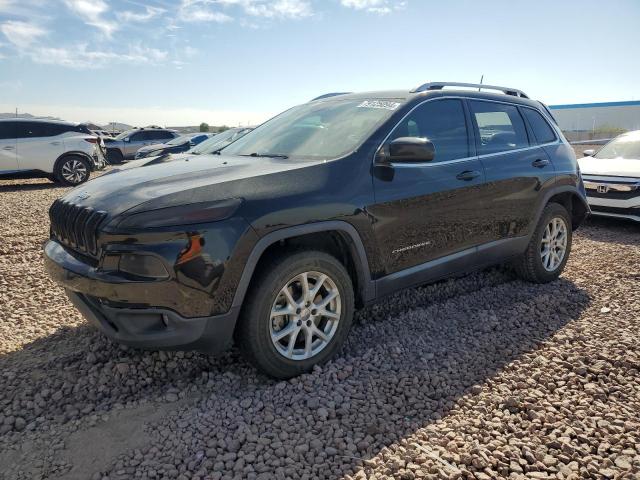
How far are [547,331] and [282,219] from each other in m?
2.30

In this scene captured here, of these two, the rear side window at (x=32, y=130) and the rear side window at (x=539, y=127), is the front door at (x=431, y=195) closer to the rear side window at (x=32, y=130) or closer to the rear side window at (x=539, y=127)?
the rear side window at (x=539, y=127)

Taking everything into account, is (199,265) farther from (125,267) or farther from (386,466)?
(386,466)

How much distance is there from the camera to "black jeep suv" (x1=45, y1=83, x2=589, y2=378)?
267 cm

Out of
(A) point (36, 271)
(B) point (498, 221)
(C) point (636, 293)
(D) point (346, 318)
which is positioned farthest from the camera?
(A) point (36, 271)

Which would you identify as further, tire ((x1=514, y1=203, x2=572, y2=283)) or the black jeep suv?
tire ((x1=514, y1=203, x2=572, y2=283))

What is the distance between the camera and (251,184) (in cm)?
292

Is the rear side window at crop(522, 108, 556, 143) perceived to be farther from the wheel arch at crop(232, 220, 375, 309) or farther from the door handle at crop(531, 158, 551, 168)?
the wheel arch at crop(232, 220, 375, 309)

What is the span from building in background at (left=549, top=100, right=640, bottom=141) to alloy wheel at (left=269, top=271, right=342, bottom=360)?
5494 cm

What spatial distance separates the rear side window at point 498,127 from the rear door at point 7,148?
1216cm

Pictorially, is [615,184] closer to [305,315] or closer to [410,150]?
[410,150]

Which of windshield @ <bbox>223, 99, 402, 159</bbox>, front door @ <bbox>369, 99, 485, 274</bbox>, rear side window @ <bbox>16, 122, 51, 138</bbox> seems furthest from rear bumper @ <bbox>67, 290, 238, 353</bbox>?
rear side window @ <bbox>16, 122, 51, 138</bbox>

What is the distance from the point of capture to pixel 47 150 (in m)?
12.9

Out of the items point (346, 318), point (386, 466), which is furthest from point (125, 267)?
point (386, 466)

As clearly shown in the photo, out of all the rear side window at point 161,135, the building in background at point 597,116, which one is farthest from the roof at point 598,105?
the rear side window at point 161,135
